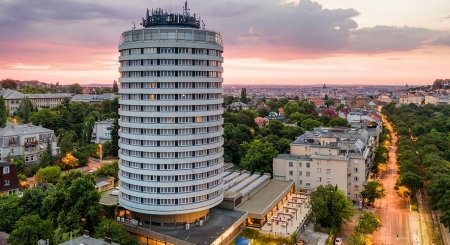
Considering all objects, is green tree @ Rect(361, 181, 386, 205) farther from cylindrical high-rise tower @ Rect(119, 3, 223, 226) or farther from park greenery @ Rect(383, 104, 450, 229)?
cylindrical high-rise tower @ Rect(119, 3, 223, 226)

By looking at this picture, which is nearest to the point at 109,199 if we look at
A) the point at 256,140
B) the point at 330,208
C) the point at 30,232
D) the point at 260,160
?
the point at 30,232

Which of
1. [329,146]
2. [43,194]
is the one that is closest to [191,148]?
[43,194]

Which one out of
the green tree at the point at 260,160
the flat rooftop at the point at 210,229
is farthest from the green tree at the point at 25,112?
the flat rooftop at the point at 210,229

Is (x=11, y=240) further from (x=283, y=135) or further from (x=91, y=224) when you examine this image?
(x=283, y=135)

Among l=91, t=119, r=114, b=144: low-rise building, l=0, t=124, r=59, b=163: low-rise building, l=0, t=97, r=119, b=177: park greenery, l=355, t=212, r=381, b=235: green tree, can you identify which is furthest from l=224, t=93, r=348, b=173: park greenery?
l=0, t=124, r=59, b=163: low-rise building

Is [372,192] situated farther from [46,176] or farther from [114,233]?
[46,176]

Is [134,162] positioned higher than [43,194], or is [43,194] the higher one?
A: [134,162]
